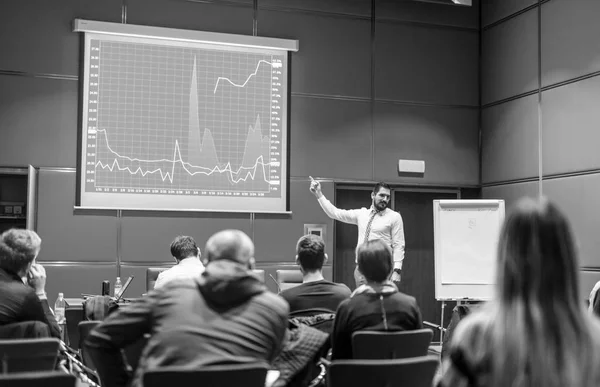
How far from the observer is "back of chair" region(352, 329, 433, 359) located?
2648mm

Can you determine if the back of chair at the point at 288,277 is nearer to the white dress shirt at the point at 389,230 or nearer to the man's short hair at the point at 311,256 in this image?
the white dress shirt at the point at 389,230

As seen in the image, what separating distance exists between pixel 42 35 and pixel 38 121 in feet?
2.83

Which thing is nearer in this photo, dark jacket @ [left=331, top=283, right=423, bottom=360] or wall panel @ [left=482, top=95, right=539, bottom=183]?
dark jacket @ [left=331, top=283, right=423, bottom=360]

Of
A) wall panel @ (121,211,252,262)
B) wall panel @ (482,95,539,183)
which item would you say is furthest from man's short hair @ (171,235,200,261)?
wall panel @ (482,95,539,183)

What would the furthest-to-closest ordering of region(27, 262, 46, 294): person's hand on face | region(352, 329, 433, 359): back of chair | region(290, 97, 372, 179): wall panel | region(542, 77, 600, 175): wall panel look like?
region(290, 97, 372, 179): wall panel < region(542, 77, 600, 175): wall panel < region(27, 262, 46, 294): person's hand on face < region(352, 329, 433, 359): back of chair

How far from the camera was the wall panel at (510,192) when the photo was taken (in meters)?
6.98

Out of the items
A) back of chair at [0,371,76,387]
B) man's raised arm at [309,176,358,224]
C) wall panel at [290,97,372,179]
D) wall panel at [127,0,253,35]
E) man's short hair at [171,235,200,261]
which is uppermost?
wall panel at [127,0,253,35]

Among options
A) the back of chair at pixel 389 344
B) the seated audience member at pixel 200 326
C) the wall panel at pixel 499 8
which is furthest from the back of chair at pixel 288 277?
the wall panel at pixel 499 8

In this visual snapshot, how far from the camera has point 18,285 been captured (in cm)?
294

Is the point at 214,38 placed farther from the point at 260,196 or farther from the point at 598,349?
the point at 598,349

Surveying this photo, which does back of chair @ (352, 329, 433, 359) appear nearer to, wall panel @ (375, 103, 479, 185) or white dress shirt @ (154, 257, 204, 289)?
white dress shirt @ (154, 257, 204, 289)

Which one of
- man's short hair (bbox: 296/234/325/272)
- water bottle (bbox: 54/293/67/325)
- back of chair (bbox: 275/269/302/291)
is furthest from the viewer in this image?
back of chair (bbox: 275/269/302/291)

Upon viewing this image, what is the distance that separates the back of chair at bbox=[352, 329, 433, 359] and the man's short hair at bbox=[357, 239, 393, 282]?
30cm

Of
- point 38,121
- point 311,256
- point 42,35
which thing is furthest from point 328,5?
point 311,256
